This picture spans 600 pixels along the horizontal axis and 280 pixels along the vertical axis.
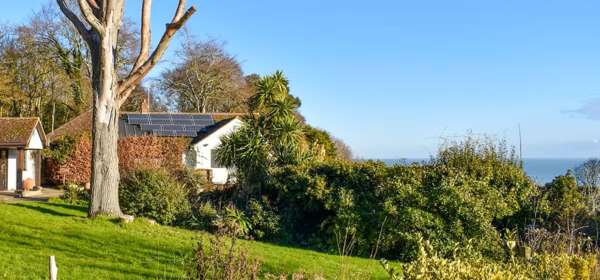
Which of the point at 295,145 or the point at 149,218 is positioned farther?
the point at 295,145

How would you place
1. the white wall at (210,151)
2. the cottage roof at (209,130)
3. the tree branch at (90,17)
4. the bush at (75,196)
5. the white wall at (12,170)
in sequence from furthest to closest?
the cottage roof at (209,130) < the white wall at (210,151) < the white wall at (12,170) < the bush at (75,196) < the tree branch at (90,17)

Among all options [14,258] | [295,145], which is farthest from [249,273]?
[295,145]

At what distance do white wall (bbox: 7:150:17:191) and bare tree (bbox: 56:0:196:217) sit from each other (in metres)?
13.8

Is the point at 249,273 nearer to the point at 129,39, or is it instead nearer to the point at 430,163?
the point at 430,163

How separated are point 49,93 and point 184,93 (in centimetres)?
1124

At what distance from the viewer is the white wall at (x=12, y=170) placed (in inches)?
1037

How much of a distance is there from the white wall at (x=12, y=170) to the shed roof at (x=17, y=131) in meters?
0.76

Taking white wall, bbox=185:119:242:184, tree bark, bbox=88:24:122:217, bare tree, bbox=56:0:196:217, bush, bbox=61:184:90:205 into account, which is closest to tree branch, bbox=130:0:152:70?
bare tree, bbox=56:0:196:217

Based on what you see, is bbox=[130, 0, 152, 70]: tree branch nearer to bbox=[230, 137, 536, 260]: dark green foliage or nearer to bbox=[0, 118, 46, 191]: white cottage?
bbox=[230, 137, 536, 260]: dark green foliage

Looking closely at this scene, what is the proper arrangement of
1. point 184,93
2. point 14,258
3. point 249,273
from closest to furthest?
1. point 249,273
2. point 14,258
3. point 184,93

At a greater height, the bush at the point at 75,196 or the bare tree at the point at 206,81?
the bare tree at the point at 206,81

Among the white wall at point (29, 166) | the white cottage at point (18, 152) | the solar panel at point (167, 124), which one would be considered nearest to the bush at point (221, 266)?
the white cottage at point (18, 152)

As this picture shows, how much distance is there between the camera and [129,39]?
40.3 m

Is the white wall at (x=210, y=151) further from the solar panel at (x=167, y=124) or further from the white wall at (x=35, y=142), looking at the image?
the white wall at (x=35, y=142)
